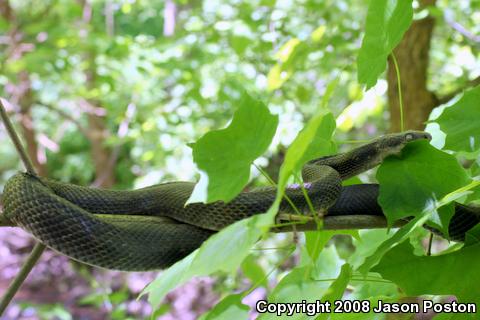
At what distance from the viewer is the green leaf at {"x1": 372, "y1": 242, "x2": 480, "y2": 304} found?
0.64 meters

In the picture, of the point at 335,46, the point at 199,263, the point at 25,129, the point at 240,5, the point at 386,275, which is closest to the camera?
the point at 199,263

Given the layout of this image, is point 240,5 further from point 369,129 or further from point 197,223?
point 369,129

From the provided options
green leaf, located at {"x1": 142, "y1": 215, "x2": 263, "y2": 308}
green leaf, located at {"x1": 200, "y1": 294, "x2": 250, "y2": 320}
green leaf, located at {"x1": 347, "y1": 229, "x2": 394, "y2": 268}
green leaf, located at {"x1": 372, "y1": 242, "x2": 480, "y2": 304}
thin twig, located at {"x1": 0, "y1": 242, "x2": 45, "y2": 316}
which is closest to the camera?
green leaf, located at {"x1": 142, "y1": 215, "x2": 263, "y2": 308}

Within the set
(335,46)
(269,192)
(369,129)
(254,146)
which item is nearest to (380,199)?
(254,146)

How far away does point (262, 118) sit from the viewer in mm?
550

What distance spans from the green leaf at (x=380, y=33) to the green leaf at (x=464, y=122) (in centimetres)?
11

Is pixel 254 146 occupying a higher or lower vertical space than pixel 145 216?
higher

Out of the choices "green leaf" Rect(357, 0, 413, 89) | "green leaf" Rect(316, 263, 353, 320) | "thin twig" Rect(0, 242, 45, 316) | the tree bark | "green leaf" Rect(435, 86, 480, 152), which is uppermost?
"green leaf" Rect(357, 0, 413, 89)

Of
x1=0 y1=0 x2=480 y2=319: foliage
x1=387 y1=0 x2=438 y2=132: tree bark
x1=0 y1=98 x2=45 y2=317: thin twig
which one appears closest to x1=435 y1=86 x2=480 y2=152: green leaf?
x1=0 y1=0 x2=480 y2=319: foliage

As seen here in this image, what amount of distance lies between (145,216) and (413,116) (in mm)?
1593

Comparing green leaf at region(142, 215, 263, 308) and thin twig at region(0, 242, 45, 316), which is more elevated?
green leaf at region(142, 215, 263, 308)

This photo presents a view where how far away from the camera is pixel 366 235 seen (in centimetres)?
98

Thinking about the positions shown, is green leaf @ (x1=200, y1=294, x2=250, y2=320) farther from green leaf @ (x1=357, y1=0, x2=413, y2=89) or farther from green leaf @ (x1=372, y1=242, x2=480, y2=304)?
green leaf @ (x1=357, y1=0, x2=413, y2=89)

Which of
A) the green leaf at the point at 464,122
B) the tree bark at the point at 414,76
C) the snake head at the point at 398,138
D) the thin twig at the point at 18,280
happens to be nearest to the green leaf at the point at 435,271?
the green leaf at the point at 464,122
